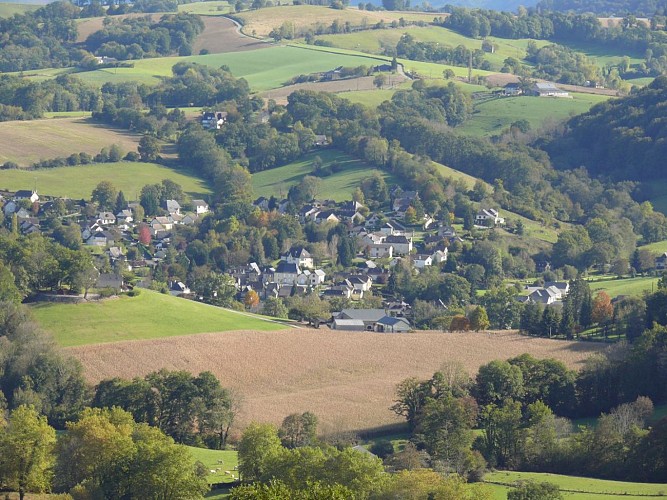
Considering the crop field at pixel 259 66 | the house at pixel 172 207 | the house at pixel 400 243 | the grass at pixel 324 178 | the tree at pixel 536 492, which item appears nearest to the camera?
the tree at pixel 536 492

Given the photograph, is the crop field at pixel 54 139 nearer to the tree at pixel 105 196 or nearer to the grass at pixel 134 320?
the tree at pixel 105 196

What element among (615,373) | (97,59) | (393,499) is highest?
(393,499)

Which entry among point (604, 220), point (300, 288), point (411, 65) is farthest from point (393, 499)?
point (411, 65)

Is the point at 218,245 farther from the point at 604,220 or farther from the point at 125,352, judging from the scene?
the point at 125,352

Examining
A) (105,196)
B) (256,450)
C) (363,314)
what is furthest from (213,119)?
(256,450)

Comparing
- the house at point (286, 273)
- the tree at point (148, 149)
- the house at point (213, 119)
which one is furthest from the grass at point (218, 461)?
the house at point (213, 119)

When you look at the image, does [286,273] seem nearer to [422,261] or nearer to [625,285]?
[422,261]

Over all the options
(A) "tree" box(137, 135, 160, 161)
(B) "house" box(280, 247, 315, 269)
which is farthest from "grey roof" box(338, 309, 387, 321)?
(A) "tree" box(137, 135, 160, 161)
